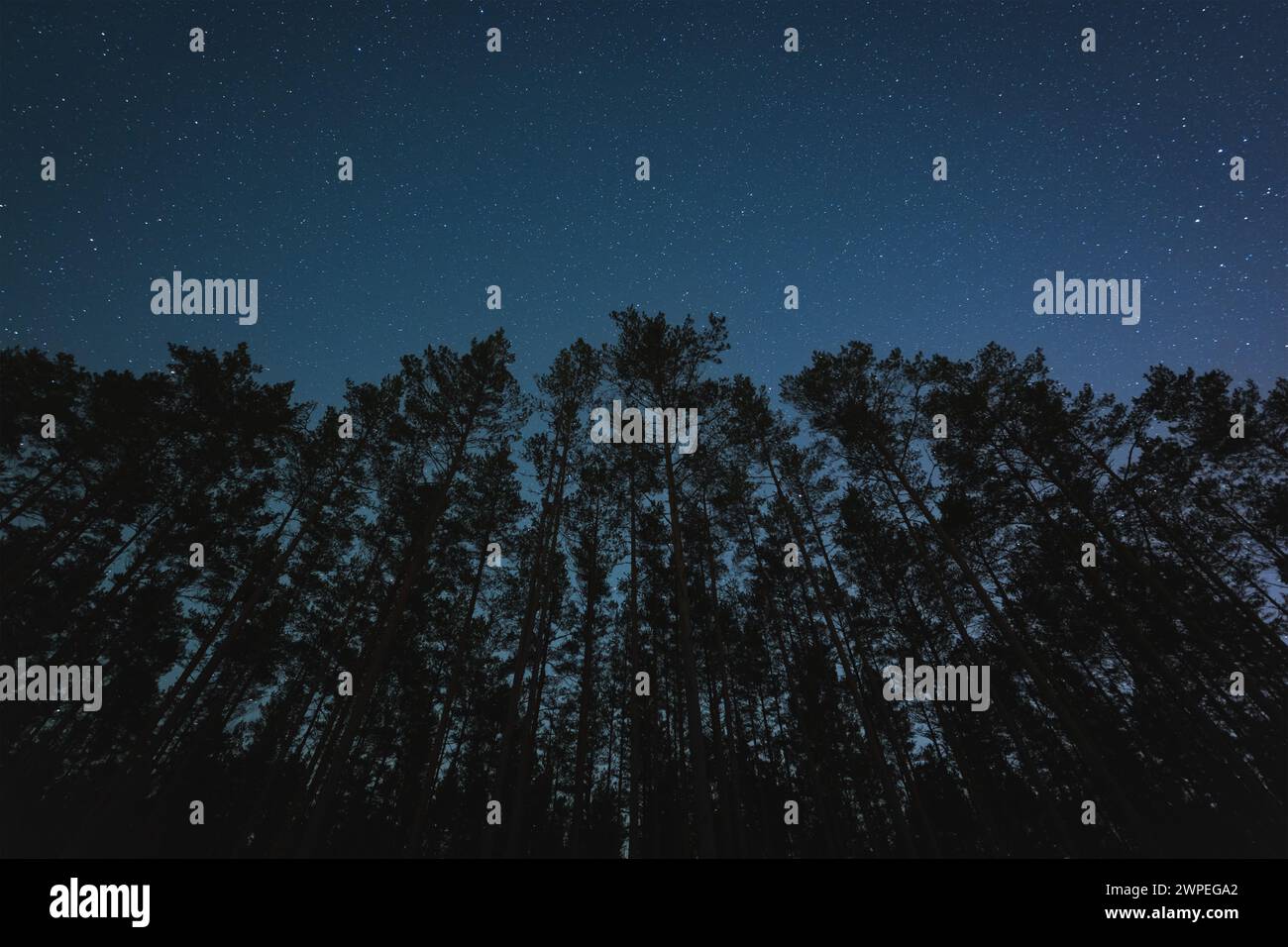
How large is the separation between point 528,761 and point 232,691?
1589cm

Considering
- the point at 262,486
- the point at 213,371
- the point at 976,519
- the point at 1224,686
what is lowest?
the point at 1224,686

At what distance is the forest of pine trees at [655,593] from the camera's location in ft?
47.9

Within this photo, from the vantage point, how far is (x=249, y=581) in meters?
16.5

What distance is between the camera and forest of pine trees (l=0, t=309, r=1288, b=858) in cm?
1461

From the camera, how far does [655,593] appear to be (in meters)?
19.3

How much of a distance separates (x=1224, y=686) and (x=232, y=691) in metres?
36.4

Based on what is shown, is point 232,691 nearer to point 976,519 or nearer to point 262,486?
point 262,486
